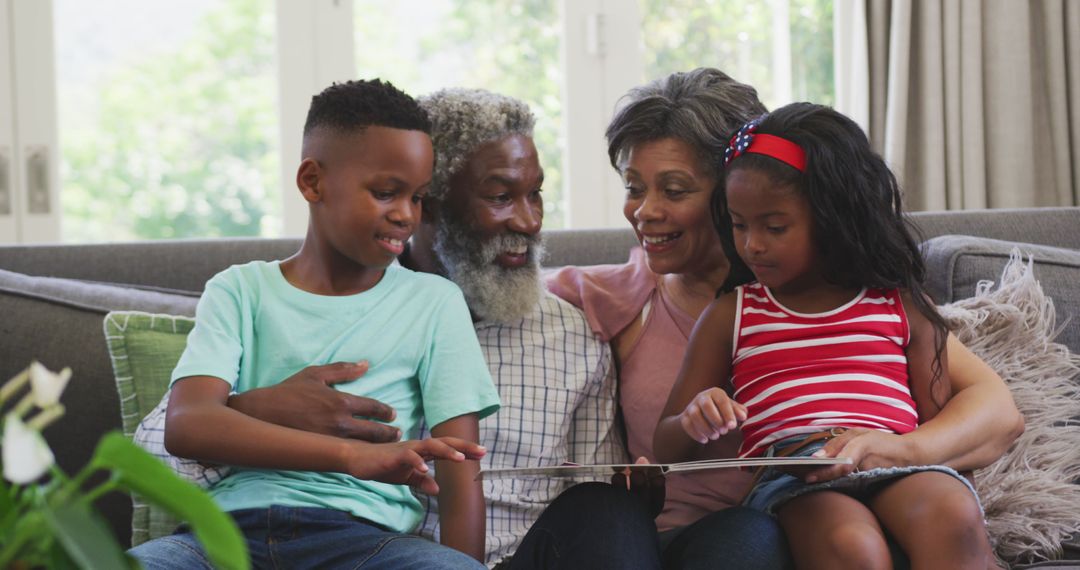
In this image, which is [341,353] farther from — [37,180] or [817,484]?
[37,180]

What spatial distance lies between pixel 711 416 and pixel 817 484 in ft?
0.54

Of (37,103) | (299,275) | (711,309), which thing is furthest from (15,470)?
(37,103)

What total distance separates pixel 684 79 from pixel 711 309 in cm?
40

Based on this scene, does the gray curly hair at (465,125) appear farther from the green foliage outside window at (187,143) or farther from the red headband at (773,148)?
the green foliage outside window at (187,143)

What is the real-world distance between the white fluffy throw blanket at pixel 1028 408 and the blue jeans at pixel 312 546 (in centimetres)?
87

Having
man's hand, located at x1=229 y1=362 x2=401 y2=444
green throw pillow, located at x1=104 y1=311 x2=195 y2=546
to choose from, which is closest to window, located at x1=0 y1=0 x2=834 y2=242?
green throw pillow, located at x1=104 y1=311 x2=195 y2=546

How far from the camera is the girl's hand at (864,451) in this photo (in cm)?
133

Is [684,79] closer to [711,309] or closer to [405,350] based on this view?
[711,309]

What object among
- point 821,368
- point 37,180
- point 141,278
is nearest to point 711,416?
point 821,368

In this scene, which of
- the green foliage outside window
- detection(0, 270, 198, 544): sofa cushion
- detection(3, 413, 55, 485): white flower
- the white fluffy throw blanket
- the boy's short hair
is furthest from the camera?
the green foliage outside window

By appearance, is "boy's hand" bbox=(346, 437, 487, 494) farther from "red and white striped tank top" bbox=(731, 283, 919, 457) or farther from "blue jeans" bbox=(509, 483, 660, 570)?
"red and white striped tank top" bbox=(731, 283, 919, 457)

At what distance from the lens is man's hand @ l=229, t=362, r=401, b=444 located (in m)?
1.40

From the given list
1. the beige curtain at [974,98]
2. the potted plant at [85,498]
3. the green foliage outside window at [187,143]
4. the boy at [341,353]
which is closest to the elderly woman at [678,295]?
the boy at [341,353]

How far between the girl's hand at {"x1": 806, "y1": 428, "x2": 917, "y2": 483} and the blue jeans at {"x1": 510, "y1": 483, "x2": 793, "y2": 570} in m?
0.10
